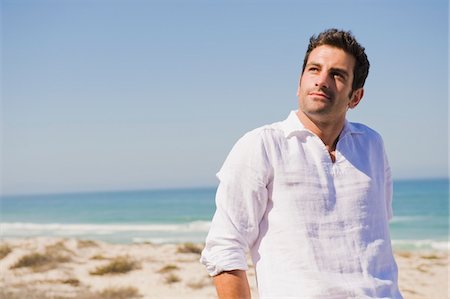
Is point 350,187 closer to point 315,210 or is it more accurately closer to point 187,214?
point 315,210

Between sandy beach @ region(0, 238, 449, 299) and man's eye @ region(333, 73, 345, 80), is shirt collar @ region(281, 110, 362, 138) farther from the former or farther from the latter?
sandy beach @ region(0, 238, 449, 299)

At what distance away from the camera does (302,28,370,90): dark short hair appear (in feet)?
7.61

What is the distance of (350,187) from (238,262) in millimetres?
472

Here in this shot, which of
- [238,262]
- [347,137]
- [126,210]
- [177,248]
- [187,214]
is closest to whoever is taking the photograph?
[238,262]

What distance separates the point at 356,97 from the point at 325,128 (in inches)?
8.4

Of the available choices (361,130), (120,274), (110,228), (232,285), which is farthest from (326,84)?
(110,228)

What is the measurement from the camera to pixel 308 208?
2.18 metres

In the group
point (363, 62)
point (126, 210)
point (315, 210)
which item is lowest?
point (126, 210)

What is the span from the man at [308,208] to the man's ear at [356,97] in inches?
2.7

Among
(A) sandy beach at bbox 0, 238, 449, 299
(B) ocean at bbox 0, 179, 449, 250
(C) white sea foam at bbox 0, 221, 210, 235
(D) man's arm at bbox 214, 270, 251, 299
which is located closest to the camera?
(D) man's arm at bbox 214, 270, 251, 299

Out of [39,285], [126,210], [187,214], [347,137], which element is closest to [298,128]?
[347,137]

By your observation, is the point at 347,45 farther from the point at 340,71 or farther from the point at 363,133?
the point at 363,133

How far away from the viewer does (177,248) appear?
40.1 ft

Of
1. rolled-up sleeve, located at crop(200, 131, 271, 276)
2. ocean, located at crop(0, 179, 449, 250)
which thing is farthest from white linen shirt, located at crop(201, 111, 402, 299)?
ocean, located at crop(0, 179, 449, 250)
